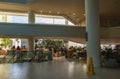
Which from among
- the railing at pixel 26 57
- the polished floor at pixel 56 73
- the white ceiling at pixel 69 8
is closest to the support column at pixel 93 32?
the polished floor at pixel 56 73

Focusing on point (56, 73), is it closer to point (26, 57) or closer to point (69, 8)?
point (26, 57)

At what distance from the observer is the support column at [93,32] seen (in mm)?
17750

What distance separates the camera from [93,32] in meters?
17.9

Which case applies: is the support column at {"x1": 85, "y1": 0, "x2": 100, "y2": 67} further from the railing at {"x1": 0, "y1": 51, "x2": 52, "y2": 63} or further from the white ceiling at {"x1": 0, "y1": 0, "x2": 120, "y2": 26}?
the railing at {"x1": 0, "y1": 51, "x2": 52, "y2": 63}

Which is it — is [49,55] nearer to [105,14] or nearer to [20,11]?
[20,11]

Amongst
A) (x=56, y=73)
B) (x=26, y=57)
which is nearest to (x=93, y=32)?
(x=56, y=73)

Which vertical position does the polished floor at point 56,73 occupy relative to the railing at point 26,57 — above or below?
below

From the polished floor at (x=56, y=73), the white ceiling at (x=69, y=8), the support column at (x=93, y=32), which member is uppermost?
the white ceiling at (x=69, y=8)

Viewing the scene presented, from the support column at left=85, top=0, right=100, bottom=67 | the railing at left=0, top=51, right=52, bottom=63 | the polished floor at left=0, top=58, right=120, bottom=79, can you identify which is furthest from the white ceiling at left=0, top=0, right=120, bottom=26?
the polished floor at left=0, top=58, right=120, bottom=79

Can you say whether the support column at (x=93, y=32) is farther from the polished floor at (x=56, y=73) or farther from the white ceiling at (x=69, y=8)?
the white ceiling at (x=69, y=8)

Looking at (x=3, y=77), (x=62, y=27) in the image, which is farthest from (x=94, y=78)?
(x=62, y=27)

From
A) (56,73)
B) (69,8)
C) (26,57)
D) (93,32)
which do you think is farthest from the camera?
(69,8)

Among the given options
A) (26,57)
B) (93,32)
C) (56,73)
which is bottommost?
(56,73)

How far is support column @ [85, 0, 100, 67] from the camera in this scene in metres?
17.8
